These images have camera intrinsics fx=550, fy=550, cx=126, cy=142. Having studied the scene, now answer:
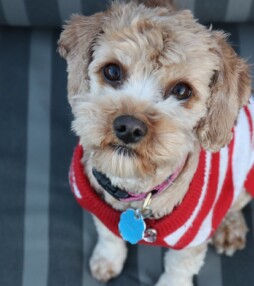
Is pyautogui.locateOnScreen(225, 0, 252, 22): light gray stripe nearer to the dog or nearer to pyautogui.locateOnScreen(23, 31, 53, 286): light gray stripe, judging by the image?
the dog

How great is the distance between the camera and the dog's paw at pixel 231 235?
6.55ft

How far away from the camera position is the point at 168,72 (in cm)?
147

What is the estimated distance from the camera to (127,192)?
1613 mm

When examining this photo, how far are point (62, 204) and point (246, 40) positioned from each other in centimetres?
110

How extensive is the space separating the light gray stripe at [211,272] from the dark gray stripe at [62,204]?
0.44 m

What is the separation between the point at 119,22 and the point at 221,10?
0.98 metres

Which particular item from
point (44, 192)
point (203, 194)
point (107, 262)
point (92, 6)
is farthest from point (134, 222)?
point (92, 6)

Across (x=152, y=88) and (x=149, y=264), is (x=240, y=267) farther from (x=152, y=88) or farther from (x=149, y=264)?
(x=152, y=88)

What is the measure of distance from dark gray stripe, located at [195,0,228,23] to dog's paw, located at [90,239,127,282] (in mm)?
1049

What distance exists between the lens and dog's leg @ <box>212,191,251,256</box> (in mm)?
1984

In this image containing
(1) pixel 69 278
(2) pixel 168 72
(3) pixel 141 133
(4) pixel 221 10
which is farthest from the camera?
(4) pixel 221 10

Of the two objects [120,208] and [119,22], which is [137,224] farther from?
[119,22]

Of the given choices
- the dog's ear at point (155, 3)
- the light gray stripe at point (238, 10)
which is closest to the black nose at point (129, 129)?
the dog's ear at point (155, 3)

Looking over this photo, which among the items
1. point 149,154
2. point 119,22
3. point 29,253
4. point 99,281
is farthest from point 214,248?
point 119,22
